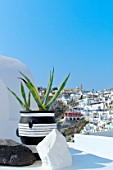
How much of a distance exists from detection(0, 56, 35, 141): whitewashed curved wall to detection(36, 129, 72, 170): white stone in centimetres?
282

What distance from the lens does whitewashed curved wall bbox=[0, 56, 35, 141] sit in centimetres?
475

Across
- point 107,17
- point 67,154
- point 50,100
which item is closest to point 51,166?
point 67,154

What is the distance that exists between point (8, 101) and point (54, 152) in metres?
3.12

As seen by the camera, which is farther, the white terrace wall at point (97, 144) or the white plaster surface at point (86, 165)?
the white terrace wall at point (97, 144)

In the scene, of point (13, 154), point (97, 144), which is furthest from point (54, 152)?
point (97, 144)

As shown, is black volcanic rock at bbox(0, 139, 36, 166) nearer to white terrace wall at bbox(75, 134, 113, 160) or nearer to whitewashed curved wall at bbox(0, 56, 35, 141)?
white terrace wall at bbox(75, 134, 113, 160)

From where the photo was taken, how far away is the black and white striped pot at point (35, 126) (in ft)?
7.34

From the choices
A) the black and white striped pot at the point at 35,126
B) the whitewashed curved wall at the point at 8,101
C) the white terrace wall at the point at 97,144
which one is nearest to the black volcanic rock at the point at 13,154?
the black and white striped pot at the point at 35,126

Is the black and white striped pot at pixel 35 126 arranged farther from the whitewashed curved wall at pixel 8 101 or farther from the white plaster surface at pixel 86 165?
the whitewashed curved wall at pixel 8 101

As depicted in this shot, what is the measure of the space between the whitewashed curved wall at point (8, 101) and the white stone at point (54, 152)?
2.82m

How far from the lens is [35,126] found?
2.23m

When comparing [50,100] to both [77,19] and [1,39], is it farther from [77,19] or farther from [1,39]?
[77,19]

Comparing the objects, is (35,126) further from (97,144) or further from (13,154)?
(97,144)

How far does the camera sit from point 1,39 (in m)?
4.93
